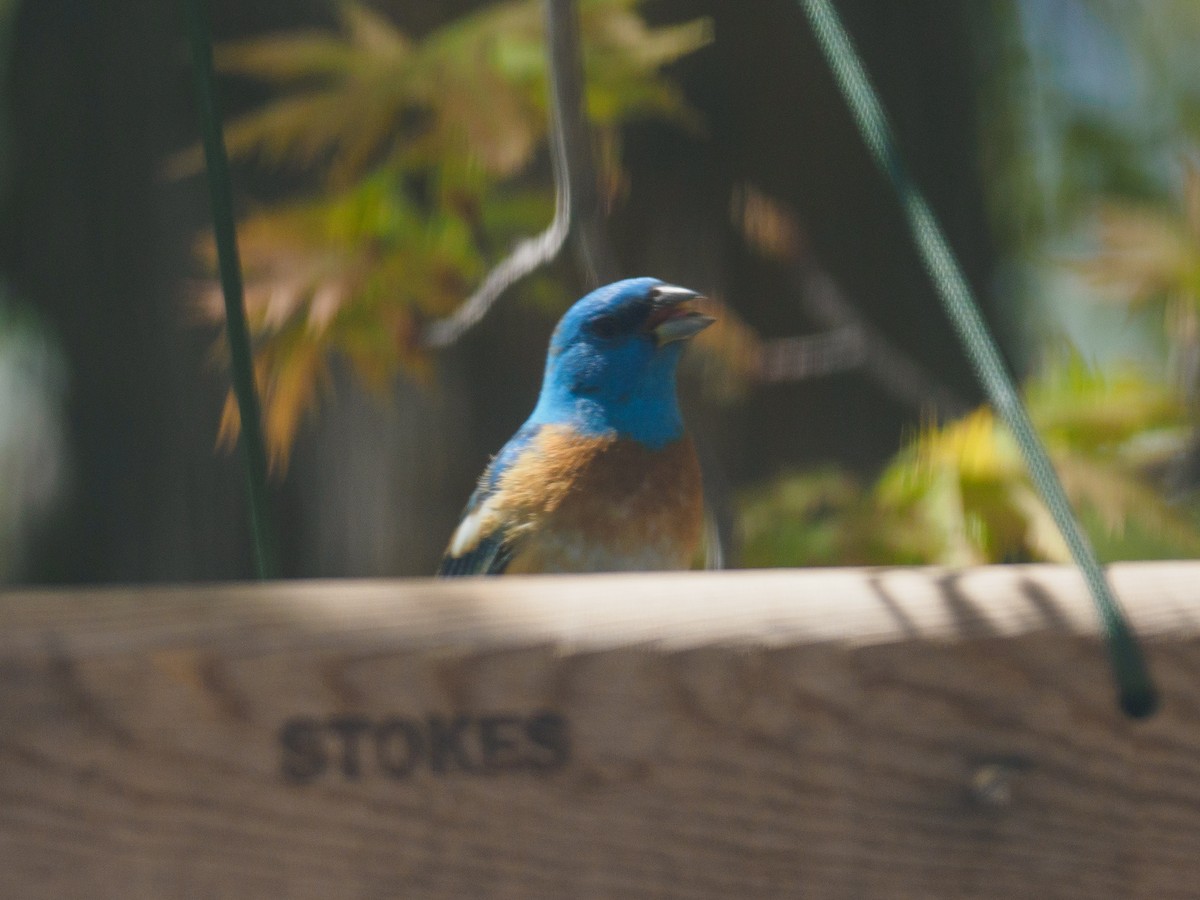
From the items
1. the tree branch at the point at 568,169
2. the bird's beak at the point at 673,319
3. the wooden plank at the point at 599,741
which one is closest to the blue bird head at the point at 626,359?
the bird's beak at the point at 673,319

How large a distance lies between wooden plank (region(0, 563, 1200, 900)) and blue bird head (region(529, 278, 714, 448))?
0.98 meters

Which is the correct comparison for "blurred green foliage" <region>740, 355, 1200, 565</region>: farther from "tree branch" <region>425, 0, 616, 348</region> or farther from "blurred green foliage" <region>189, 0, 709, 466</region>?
"blurred green foliage" <region>189, 0, 709, 466</region>

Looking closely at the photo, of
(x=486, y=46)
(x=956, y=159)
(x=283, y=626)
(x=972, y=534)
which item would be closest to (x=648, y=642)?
(x=283, y=626)

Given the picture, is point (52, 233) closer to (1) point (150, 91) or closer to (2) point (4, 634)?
(1) point (150, 91)

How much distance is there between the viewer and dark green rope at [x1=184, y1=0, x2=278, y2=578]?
103cm

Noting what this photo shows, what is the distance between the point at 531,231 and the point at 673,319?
34.5 inches

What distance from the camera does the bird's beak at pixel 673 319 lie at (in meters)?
1.83

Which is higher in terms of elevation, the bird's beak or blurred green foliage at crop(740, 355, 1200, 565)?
the bird's beak

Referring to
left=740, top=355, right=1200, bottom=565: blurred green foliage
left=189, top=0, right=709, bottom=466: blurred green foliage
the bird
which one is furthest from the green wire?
left=189, top=0, right=709, bottom=466: blurred green foliage

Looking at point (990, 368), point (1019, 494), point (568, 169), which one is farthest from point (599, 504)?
point (990, 368)

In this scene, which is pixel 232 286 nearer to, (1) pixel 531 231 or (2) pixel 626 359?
(2) pixel 626 359

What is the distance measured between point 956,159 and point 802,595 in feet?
9.80

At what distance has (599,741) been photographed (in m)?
0.81

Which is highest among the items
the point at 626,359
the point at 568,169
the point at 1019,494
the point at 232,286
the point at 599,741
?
the point at 568,169
